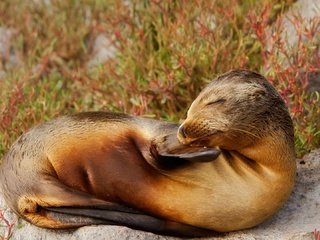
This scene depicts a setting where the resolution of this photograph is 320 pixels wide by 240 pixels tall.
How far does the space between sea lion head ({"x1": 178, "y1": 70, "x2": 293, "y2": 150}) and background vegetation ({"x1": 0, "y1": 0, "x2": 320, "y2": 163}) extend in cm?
103

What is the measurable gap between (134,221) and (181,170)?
0.32m

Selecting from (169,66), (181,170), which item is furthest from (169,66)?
(181,170)

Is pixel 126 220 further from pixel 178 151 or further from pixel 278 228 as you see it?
pixel 278 228

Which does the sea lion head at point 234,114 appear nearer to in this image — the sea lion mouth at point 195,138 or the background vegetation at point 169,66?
the sea lion mouth at point 195,138

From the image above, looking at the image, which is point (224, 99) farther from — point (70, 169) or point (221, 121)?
point (70, 169)

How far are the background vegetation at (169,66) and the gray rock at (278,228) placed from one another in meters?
0.44

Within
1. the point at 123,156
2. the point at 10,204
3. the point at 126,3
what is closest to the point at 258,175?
the point at 123,156

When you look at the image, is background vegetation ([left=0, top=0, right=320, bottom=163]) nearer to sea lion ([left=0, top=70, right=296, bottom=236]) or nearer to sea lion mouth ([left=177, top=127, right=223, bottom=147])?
sea lion ([left=0, top=70, right=296, bottom=236])

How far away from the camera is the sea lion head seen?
153 inches

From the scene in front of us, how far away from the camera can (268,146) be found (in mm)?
3996

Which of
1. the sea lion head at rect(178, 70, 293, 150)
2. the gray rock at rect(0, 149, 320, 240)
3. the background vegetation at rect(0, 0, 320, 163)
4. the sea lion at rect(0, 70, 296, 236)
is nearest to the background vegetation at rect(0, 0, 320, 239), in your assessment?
the background vegetation at rect(0, 0, 320, 163)

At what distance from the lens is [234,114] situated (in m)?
3.91

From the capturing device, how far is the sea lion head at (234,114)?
389 cm

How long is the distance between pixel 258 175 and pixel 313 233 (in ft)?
1.32
